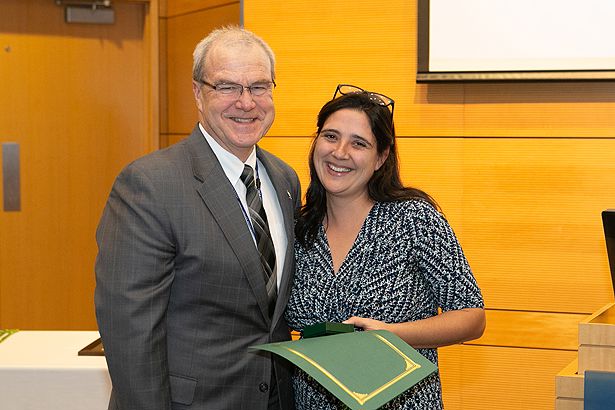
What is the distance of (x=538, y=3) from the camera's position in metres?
3.76

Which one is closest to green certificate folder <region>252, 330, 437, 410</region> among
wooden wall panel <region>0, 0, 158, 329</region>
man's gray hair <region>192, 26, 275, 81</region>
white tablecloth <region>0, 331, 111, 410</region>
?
man's gray hair <region>192, 26, 275, 81</region>

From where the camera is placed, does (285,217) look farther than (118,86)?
No

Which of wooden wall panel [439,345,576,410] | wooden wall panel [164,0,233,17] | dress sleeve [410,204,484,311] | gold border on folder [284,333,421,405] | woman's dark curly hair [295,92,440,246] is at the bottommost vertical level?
wooden wall panel [439,345,576,410]

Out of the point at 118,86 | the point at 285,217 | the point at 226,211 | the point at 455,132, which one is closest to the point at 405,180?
the point at 455,132

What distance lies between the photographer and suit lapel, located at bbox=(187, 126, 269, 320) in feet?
7.59

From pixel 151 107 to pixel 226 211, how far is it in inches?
130

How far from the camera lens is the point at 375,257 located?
247cm

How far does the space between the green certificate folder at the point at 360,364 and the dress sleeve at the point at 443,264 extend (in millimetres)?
316

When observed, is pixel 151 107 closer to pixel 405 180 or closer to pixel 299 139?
pixel 299 139

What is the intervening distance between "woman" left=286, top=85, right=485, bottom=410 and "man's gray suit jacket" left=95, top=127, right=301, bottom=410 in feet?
0.54

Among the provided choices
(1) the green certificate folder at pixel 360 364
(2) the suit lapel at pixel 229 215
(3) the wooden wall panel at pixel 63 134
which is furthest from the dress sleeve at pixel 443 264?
Result: (3) the wooden wall panel at pixel 63 134

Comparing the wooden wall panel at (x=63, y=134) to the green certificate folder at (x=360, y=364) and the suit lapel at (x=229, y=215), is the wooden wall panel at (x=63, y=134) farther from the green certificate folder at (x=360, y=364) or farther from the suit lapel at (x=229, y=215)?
the green certificate folder at (x=360, y=364)

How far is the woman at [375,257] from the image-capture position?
8.00 ft

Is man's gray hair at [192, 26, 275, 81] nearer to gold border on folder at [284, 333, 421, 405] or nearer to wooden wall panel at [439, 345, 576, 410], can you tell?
gold border on folder at [284, 333, 421, 405]
